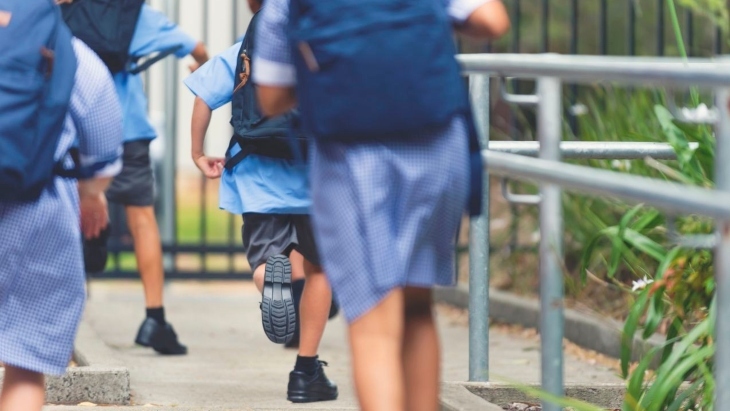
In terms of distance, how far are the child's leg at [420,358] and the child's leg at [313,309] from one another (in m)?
1.70

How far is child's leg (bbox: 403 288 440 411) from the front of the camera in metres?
3.36

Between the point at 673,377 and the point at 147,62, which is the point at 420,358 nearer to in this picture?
the point at 673,377

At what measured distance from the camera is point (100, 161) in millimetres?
3463

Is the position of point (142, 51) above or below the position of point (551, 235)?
above

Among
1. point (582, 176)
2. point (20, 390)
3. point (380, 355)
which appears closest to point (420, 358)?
point (380, 355)

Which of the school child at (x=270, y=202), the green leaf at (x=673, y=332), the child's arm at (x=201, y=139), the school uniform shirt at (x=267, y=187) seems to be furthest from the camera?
the child's arm at (x=201, y=139)

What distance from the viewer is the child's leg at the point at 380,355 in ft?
10.3

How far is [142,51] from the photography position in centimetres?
622

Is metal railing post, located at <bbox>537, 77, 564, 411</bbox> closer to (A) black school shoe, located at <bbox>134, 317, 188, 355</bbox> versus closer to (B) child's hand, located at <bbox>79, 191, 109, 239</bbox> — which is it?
(B) child's hand, located at <bbox>79, 191, 109, 239</bbox>

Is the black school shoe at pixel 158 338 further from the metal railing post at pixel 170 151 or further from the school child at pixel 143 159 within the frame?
the metal railing post at pixel 170 151

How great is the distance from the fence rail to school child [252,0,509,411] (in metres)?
0.19

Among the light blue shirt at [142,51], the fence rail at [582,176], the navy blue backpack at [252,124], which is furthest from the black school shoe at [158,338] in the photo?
the fence rail at [582,176]

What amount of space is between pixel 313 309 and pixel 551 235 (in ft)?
5.49

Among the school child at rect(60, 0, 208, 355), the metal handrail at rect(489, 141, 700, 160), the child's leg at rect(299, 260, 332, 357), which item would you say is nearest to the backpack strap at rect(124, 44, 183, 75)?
the school child at rect(60, 0, 208, 355)
